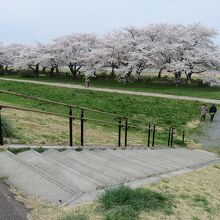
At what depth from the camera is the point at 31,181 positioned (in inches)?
198

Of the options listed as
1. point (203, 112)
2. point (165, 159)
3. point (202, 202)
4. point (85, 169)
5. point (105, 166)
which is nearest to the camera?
point (202, 202)

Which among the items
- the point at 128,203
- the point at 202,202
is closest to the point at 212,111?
the point at 202,202

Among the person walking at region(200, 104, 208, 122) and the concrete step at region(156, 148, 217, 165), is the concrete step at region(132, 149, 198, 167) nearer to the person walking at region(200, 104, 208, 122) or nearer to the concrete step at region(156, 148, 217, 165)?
the concrete step at region(156, 148, 217, 165)

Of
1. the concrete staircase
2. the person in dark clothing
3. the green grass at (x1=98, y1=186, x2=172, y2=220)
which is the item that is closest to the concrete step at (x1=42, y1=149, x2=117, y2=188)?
the concrete staircase

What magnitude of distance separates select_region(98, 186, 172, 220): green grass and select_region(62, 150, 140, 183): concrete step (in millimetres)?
1075

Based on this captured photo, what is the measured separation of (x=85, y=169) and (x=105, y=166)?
0.74 meters

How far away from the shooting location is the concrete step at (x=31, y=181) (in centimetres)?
467

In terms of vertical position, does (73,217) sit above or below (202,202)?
above

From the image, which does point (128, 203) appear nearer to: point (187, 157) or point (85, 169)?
point (85, 169)

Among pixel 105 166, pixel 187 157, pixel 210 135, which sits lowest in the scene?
pixel 210 135

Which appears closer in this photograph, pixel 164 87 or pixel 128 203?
pixel 128 203

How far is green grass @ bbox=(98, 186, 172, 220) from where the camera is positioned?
13.9 ft

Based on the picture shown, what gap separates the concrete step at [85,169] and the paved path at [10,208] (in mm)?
1272

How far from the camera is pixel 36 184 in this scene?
493cm
